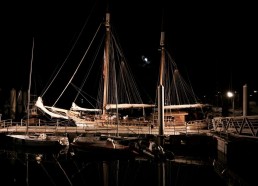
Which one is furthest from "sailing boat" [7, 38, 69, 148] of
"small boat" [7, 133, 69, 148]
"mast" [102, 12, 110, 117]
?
"mast" [102, 12, 110, 117]

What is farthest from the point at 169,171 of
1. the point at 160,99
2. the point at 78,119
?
the point at 78,119

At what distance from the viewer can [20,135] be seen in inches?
1192

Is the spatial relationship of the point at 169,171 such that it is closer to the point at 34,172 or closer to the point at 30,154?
the point at 34,172

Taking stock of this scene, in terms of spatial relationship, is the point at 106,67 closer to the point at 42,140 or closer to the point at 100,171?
the point at 42,140

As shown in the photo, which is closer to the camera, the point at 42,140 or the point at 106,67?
the point at 42,140

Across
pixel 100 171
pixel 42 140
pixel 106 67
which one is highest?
pixel 106 67

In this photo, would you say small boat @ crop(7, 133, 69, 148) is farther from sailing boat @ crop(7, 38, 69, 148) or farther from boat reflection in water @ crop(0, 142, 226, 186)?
boat reflection in water @ crop(0, 142, 226, 186)

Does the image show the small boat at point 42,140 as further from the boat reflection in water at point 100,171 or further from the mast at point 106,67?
the mast at point 106,67

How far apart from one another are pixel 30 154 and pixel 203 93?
196 feet

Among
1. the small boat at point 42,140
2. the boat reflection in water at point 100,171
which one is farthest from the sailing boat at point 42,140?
the boat reflection in water at point 100,171

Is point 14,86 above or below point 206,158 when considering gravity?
above

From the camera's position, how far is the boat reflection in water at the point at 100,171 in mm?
16594

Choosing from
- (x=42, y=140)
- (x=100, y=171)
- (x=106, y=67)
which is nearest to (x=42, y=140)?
(x=42, y=140)

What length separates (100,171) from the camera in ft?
62.4
